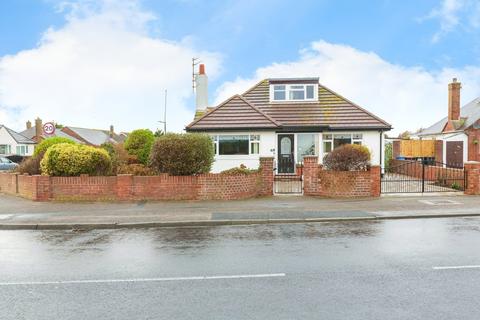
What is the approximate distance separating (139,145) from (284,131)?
29.0 ft

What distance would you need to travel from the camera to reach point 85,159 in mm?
15469

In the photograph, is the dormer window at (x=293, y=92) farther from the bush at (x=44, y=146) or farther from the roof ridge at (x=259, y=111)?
the bush at (x=44, y=146)

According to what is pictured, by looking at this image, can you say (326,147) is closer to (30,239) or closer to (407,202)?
(407,202)

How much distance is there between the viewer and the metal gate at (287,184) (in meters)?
17.0

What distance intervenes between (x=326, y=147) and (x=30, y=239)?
17378mm

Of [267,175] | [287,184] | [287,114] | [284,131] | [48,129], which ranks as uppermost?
[287,114]

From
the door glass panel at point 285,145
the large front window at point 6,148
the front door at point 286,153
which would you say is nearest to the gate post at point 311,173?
the front door at point 286,153

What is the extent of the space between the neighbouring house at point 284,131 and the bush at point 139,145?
383 cm

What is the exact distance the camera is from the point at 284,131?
77.0 feet

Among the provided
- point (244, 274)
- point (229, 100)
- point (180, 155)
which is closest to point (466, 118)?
point (229, 100)

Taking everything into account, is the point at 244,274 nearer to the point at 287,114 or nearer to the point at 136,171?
the point at 136,171

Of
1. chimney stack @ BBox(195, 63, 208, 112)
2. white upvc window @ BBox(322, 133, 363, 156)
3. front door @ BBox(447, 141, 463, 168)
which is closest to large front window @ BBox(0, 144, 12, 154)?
chimney stack @ BBox(195, 63, 208, 112)

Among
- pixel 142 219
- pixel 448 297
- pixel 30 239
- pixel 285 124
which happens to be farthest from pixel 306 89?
pixel 448 297

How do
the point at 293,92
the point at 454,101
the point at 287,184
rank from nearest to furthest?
the point at 287,184, the point at 293,92, the point at 454,101
